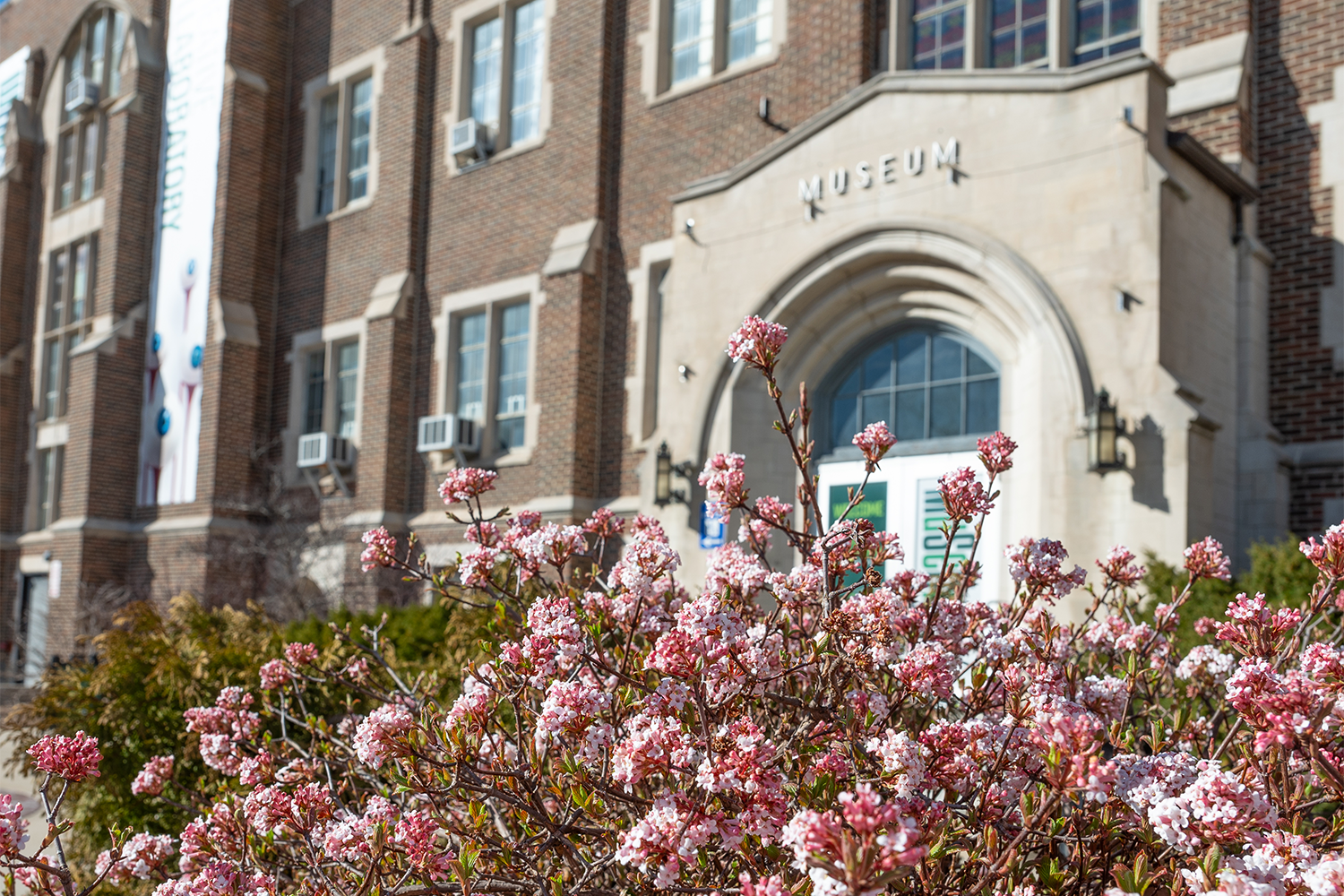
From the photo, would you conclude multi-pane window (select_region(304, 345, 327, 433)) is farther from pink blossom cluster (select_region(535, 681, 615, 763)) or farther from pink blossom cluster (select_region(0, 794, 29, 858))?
pink blossom cluster (select_region(535, 681, 615, 763))

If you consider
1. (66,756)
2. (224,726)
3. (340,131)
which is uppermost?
(340,131)

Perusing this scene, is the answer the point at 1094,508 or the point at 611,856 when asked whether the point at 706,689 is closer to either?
the point at 611,856

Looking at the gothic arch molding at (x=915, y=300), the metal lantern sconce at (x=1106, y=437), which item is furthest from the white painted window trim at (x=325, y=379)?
the metal lantern sconce at (x=1106, y=437)

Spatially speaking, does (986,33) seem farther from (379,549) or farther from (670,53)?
(379,549)

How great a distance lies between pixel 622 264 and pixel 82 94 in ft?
46.8

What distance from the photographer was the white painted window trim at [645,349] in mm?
13180

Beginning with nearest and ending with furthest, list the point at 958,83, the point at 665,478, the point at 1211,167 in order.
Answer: the point at 1211,167 → the point at 958,83 → the point at 665,478

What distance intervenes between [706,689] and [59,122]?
25673 millimetres

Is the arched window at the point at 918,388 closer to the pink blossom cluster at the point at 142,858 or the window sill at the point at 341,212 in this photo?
the pink blossom cluster at the point at 142,858

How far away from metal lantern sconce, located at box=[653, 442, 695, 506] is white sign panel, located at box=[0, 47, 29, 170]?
21.4 meters

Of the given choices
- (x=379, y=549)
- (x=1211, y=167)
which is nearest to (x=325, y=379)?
(x=1211, y=167)

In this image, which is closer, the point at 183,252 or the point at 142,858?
the point at 142,858

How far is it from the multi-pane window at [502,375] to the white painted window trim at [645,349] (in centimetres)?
192

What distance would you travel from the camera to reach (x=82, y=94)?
21.6 meters
